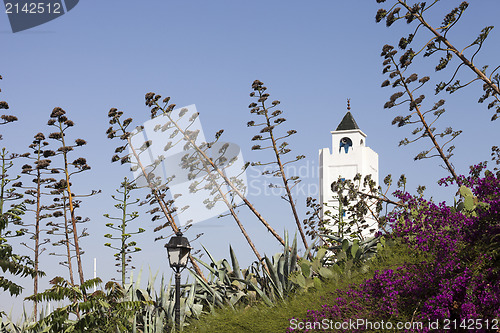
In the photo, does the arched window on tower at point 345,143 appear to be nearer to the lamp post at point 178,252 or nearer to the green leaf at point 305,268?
the lamp post at point 178,252

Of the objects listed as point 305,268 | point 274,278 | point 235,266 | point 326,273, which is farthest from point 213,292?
point 326,273

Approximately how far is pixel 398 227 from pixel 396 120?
16.9 ft

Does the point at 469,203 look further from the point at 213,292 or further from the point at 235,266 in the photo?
the point at 213,292

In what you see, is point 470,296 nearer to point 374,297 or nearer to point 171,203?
point 374,297

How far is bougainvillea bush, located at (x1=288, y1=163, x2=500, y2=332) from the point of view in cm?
600

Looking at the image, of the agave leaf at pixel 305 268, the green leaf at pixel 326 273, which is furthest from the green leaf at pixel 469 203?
the agave leaf at pixel 305 268

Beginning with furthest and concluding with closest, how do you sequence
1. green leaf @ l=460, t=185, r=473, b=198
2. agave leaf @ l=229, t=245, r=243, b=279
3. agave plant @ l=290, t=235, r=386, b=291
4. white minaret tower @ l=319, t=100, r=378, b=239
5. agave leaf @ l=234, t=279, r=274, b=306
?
white minaret tower @ l=319, t=100, r=378, b=239
agave leaf @ l=229, t=245, r=243, b=279
agave leaf @ l=234, t=279, r=274, b=306
agave plant @ l=290, t=235, r=386, b=291
green leaf @ l=460, t=185, r=473, b=198

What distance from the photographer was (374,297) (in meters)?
6.77

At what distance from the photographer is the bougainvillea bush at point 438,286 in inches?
236

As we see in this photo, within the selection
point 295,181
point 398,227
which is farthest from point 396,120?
point 398,227

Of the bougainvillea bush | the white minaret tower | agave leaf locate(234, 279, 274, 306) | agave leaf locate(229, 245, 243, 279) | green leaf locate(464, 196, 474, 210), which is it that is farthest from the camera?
the white minaret tower

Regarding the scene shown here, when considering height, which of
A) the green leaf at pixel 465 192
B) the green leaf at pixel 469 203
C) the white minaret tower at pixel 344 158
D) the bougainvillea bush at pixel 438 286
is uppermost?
the white minaret tower at pixel 344 158

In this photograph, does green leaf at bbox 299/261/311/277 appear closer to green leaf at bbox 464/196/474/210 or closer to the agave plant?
the agave plant

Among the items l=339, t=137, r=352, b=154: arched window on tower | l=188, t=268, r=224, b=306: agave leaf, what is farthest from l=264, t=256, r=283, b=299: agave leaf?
l=339, t=137, r=352, b=154: arched window on tower
